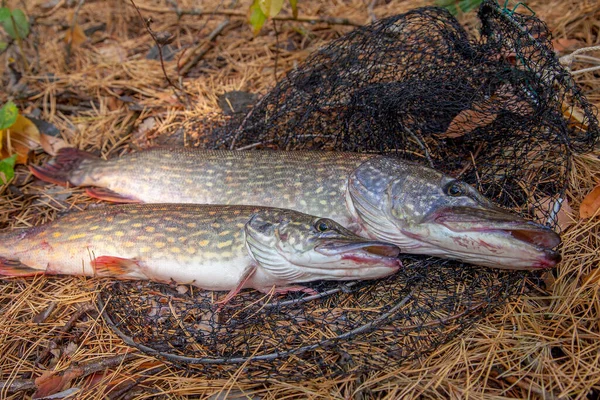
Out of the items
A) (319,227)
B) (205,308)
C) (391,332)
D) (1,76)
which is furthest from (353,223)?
(1,76)

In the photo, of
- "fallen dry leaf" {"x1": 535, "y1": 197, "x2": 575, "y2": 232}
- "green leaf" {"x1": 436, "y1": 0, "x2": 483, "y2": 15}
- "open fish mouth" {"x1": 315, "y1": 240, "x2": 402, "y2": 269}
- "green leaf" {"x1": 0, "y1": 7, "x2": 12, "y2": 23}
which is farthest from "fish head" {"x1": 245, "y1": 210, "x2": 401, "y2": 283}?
"green leaf" {"x1": 0, "y1": 7, "x2": 12, "y2": 23}

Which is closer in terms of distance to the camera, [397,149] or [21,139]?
[397,149]

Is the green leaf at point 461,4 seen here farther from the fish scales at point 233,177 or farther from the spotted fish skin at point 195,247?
the spotted fish skin at point 195,247

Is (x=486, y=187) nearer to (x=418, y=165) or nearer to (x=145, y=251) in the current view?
(x=418, y=165)

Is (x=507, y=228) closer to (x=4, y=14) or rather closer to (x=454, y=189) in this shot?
(x=454, y=189)

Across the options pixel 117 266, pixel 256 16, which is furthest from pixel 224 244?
pixel 256 16

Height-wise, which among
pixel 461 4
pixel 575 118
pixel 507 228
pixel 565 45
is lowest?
pixel 507 228
